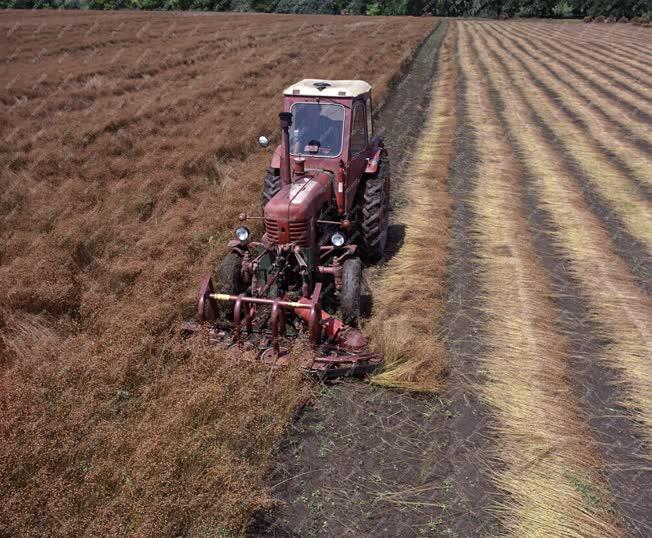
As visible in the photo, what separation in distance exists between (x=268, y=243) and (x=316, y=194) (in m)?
0.78

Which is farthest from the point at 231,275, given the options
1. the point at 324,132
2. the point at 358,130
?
the point at 358,130

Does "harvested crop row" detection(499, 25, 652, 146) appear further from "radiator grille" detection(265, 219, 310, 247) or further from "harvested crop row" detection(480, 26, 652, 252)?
"radiator grille" detection(265, 219, 310, 247)

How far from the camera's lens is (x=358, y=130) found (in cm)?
702

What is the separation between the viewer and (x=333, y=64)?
23.2 metres

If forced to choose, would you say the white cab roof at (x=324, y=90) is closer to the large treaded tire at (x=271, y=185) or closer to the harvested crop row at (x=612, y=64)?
the large treaded tire at (x=271, y=185)

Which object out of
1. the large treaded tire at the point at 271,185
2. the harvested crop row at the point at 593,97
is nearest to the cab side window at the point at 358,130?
the large treaded tire at the point at 271,185

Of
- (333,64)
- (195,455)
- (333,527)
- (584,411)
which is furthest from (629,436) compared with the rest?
(333,64)

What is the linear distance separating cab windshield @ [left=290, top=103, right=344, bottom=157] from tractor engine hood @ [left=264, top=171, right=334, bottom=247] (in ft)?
2.89

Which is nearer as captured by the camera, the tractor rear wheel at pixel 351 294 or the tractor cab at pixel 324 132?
the tractor rear wheel at pixel 351 294

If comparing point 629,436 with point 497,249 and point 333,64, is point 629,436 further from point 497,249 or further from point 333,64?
point 333,64

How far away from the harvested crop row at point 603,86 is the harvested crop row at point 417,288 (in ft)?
31.6

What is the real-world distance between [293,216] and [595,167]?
9.43m

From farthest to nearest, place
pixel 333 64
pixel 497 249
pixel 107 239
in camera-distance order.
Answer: pixel 333 64, pixel 497 249, pixel 107 239

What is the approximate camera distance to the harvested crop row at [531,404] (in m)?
3.82
